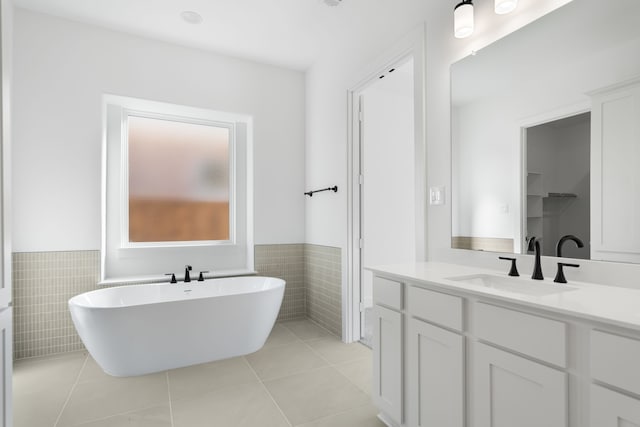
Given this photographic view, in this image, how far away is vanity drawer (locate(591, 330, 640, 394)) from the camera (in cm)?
91

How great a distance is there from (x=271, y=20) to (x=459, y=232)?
7.83 feet

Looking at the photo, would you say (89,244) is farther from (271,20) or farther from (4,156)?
(271,20)

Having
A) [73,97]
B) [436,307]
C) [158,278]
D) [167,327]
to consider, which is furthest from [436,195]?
[73,97]

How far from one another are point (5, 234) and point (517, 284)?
2.28 metres

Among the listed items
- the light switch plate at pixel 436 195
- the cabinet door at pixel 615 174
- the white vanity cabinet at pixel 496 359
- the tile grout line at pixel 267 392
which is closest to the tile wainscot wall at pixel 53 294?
the tile grout line at pixel 267 392

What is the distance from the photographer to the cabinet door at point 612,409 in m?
0.91

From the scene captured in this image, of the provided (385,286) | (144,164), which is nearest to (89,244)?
(144,164)

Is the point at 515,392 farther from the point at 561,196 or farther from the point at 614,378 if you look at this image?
the point at 561,196

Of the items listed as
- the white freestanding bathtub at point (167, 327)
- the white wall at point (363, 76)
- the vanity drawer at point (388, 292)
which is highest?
the white wall at point (363, 76)

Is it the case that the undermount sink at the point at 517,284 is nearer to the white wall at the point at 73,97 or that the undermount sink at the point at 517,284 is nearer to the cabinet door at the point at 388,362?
the cabinet door at the point at 388,362

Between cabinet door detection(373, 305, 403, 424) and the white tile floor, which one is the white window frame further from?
cabinet door detection(373, 305, 403, 424)

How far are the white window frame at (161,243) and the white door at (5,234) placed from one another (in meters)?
1.70

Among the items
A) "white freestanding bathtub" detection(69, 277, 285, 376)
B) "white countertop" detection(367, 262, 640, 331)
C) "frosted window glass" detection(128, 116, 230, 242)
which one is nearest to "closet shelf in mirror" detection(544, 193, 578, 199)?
"white countertop" detection(367, 262, 640, 331)

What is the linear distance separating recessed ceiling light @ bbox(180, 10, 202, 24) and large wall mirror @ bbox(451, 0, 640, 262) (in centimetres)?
223
